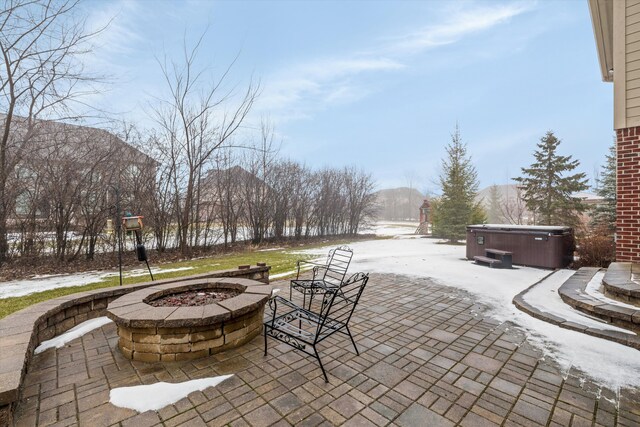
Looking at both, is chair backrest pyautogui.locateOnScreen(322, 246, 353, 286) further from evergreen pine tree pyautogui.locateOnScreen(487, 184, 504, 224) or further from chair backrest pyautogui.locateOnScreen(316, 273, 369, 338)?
evergreen pine tree pyautogui.locateOnScreen(487, 184, 504, 224)

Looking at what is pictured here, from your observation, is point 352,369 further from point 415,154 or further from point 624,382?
point 415,154

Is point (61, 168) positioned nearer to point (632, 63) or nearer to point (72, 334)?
point (72, 334)

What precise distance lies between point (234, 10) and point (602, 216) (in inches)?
728

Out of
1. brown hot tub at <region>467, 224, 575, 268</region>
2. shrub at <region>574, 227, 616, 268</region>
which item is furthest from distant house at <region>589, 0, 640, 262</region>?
shrub at <region>574, 227, 616, 268</region>

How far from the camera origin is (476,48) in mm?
15430

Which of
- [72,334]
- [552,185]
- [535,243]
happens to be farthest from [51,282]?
[552,185]

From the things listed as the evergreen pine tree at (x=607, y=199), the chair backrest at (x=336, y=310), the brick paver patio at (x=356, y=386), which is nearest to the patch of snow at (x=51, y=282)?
the brick paver patio at (x=356, y=386)

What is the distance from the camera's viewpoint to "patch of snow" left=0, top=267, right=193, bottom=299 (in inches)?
204

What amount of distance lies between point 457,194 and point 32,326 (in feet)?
52.9

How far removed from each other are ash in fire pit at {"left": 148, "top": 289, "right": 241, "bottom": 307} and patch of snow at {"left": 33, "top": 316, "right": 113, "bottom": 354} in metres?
0.83

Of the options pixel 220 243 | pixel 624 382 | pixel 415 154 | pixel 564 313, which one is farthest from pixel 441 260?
pixel 415 154

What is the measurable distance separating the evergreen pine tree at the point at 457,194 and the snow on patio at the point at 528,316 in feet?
23.6

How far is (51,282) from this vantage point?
5918 millimetres

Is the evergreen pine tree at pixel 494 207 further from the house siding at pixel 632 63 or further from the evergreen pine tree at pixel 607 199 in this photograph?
the house siding at pixel 632 63
